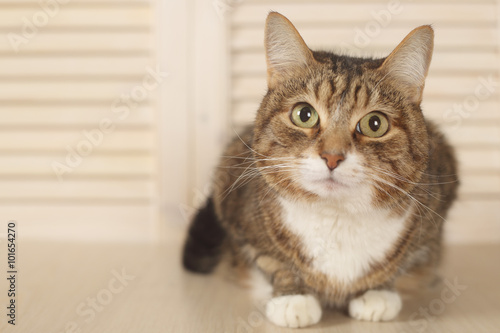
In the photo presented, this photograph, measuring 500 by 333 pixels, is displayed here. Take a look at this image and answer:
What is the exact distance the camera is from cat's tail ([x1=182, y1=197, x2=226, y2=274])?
1.35 m

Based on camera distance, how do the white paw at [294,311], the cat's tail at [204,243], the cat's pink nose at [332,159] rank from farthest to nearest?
the cat's tail at [204,243]
the white paw at [294,311]
the cat's pink nose at [332,159]

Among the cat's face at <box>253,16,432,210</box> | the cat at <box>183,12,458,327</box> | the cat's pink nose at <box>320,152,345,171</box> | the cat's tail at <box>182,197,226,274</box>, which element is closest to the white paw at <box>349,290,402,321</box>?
the cat at <box>183,12,458,327</box>

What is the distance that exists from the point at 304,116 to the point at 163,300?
0.52 metres

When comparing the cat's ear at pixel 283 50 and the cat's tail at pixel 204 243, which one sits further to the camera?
the cat's tail at pixel 204 243

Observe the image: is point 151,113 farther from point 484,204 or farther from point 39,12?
point 484,204

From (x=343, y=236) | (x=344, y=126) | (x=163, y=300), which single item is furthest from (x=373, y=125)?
(x=163, y=300)

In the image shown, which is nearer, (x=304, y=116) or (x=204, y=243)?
(x=304, y=116)

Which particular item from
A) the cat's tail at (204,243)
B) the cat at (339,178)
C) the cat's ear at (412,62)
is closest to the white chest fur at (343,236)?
the cat at (339,178)

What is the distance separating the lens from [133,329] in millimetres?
981

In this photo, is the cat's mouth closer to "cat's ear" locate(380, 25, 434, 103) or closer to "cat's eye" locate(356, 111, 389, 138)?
"cat's eye" locate(356, 111, 389, 138)

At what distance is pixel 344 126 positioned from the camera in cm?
92

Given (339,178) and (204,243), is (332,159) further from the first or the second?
(204,243)

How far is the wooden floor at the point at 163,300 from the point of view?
1.00 meters

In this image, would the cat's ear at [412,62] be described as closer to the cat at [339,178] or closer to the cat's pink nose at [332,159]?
the cat at [339,178]
